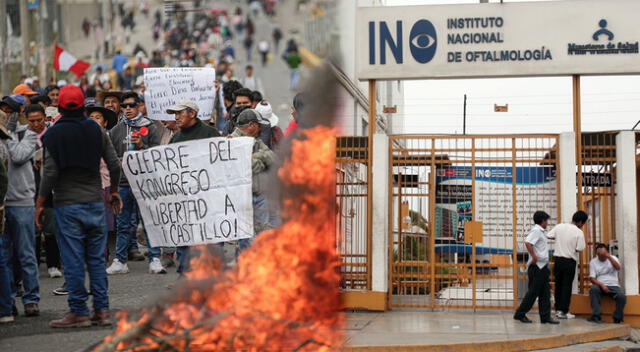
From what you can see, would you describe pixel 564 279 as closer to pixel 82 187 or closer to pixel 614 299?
pixel 614 299

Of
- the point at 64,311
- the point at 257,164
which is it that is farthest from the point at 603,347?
the point at 64,311

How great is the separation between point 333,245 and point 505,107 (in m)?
3.06

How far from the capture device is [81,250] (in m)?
8.41

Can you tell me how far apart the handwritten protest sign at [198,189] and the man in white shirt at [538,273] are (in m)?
4.63

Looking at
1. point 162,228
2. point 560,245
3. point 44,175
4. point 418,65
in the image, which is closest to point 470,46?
point 418,65

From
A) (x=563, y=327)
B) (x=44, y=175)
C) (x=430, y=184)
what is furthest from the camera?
(x=430, y=184)

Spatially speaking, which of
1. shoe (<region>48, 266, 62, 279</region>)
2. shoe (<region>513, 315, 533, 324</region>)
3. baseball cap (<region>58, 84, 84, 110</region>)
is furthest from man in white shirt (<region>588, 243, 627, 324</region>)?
baseball cap (<region>58, 84, 84, 110</region>)

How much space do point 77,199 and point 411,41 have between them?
22.5ft

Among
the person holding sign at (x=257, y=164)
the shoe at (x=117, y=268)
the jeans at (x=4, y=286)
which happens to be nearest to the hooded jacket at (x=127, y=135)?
the shoe at (x=117, y=268)

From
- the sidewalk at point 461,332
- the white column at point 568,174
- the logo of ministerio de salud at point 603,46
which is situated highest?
the logo of ministerio de salud at point 603,46

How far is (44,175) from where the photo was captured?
27.6 ft

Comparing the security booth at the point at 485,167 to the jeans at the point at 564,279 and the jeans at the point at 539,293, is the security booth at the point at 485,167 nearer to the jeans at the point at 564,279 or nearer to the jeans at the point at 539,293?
the jeans at the point at 564,279

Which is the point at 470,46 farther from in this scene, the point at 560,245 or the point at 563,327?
the point at 563,327

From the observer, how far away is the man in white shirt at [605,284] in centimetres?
1312
